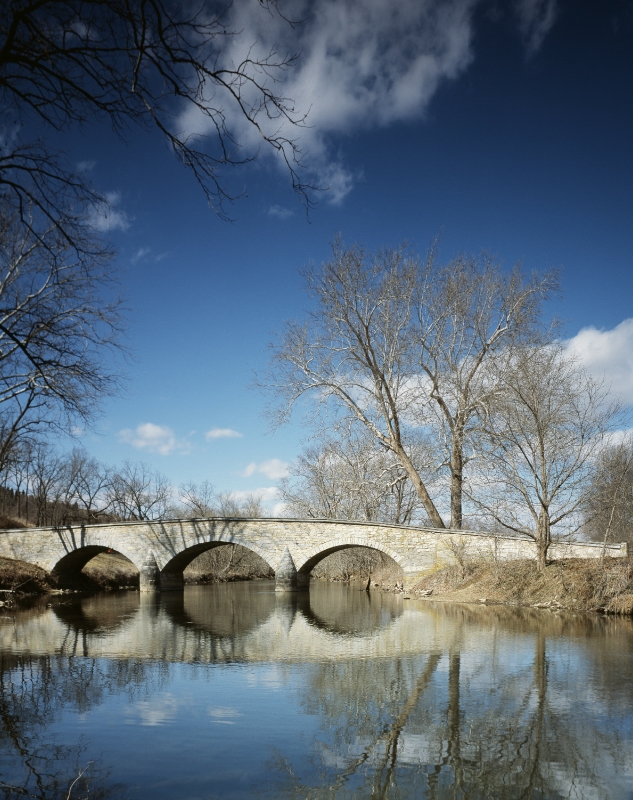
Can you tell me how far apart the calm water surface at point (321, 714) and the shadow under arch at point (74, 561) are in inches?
673

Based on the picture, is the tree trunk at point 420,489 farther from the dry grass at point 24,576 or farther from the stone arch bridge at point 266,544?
the dry grass at point 24,576

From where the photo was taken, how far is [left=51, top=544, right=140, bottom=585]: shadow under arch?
95.2ft

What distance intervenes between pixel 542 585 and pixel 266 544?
11838mm

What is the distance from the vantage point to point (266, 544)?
85.7 ft

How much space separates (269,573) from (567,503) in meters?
28.1

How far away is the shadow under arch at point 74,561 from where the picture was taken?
29031 mm

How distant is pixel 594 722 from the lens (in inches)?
238

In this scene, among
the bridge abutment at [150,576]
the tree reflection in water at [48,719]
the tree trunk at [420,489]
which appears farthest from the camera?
the bridge abutment at [150,576]

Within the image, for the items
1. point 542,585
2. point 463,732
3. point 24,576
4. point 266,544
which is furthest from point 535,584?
point 24,576

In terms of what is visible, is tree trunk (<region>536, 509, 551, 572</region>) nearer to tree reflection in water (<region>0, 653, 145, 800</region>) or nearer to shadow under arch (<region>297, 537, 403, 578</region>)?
shadow under arch (<region>297, 537, 403, 578</region>)

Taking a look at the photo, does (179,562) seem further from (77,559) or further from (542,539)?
(542,539)

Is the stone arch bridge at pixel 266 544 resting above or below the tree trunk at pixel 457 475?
below

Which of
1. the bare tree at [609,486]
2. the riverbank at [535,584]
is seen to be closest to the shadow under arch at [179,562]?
the riverbank at [535,584]

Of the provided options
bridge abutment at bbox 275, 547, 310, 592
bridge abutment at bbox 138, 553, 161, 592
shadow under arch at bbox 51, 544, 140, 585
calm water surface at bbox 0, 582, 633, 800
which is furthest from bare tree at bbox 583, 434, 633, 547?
shadow under arch at bbox 51, 544, 140, 585
